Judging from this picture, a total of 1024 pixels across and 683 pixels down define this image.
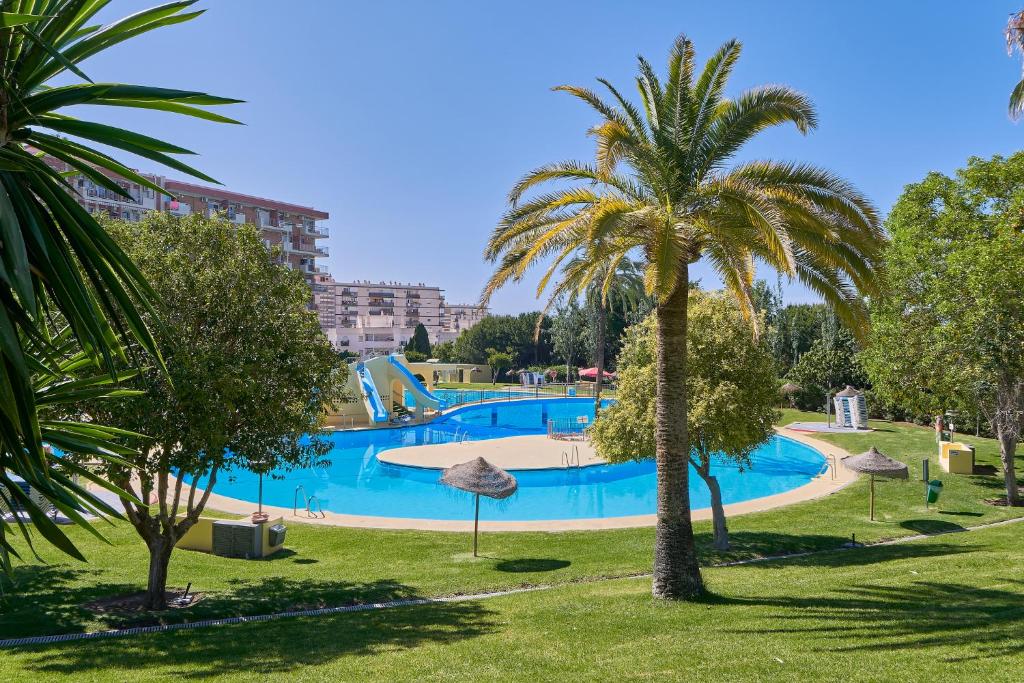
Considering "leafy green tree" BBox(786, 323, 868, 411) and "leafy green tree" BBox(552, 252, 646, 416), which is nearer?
"leafy green tree" BBox(552, 252, 646, 416)

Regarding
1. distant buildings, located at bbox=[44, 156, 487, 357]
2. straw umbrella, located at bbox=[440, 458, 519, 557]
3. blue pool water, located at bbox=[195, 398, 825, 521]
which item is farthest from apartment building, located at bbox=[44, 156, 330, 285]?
straw umbrella, located at bbox=[440, 458, 519, 557]

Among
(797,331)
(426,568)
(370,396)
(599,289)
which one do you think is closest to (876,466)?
(426,568)

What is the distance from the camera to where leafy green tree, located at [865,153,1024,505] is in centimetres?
1850

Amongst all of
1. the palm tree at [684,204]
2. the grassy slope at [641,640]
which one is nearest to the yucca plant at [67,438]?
the grassy slope at [641,640]

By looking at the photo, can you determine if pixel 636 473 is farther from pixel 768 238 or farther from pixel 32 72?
pixel 32 72

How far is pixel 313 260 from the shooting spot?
79.8 m

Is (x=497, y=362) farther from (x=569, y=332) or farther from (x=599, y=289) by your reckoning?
(x=599, y=289)

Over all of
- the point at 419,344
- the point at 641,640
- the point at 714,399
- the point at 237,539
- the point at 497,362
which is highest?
the point at 419,344

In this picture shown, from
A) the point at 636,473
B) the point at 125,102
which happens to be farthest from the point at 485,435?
the point at 125,102

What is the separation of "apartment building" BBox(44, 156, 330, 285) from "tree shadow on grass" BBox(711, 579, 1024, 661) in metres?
55.4

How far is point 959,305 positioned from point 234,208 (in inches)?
2602

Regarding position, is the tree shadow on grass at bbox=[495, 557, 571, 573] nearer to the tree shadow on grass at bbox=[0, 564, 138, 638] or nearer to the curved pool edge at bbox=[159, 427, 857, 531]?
the curved pool edge at bbox=[159, 427, 857, 531]

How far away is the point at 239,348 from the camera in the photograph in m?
11.1

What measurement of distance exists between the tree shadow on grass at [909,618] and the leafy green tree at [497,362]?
68240mm
